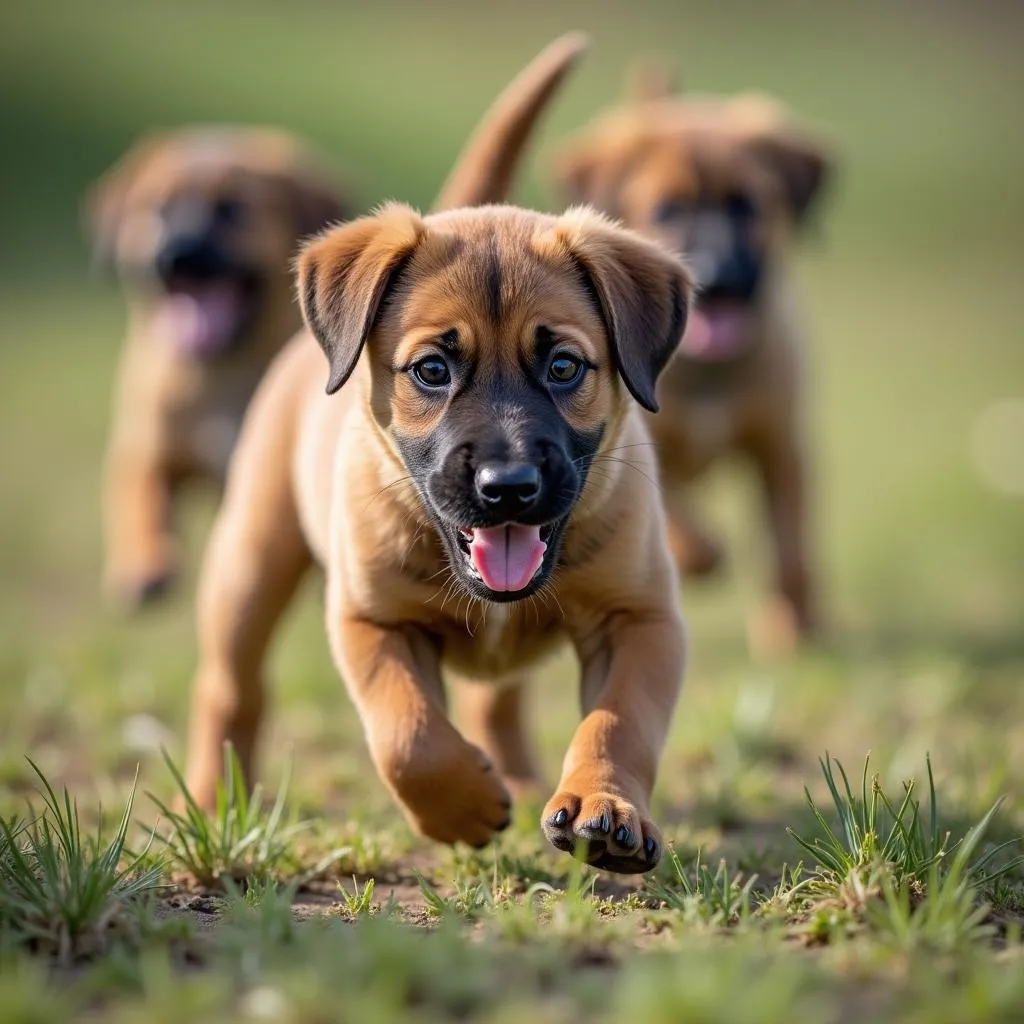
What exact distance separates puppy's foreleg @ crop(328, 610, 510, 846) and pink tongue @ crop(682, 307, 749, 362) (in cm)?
352

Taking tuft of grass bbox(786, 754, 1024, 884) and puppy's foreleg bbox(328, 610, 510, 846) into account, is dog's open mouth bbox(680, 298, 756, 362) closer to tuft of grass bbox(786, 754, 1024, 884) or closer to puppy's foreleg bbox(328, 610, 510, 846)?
puppy's foreleg bbox(328, 610, 510, 846)

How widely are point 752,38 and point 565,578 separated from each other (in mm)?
25482

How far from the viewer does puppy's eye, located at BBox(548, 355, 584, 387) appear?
3720mm

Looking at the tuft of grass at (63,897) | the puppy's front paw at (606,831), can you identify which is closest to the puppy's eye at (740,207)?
the puppy's front paw at (606,831)

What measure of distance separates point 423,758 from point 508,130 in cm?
229

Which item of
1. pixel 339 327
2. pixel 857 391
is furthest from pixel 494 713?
pixel 857 391

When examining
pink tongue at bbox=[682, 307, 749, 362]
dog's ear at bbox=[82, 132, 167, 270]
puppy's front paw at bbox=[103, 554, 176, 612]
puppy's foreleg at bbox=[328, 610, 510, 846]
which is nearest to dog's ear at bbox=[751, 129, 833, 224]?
pink tongue at bbox=[682, 307, 749, 362]

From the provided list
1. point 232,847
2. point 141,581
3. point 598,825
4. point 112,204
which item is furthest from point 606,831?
point 112,204

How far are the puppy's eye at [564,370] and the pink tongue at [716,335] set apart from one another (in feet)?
10.5

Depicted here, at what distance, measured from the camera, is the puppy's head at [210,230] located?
303 inches

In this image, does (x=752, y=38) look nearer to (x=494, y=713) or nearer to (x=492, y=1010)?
(x=494, y=713)

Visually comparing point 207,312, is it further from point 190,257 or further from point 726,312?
point 726,312

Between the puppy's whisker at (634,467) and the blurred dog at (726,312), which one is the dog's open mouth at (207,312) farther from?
the puppy's whisker at (634,467)

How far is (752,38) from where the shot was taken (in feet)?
90.1
